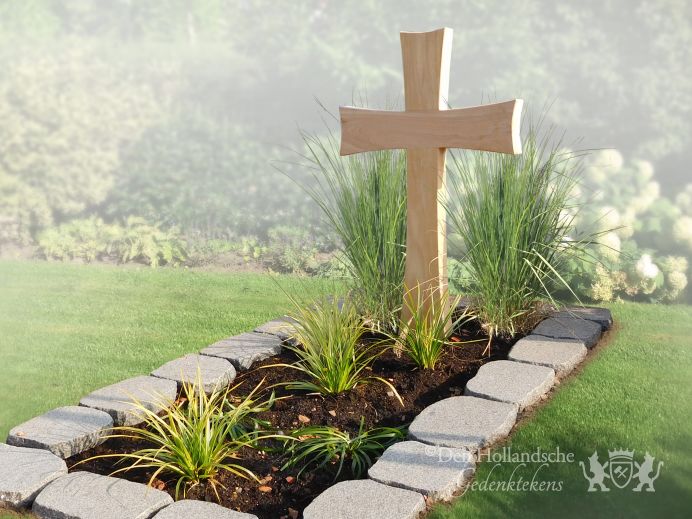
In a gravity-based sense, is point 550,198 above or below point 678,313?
above

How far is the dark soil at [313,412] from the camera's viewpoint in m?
2.67

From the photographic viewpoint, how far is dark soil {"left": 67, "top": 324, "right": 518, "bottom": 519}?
2674 mm

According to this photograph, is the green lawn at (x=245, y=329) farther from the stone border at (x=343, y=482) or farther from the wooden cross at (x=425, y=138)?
the wooden cross at (x=425, y=138)

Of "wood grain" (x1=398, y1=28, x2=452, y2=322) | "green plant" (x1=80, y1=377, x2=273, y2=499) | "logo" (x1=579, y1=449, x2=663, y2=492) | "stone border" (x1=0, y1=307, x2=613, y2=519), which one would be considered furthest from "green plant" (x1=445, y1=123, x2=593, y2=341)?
"green plant" (x1=80, y1=377, x2=273, y2=499)

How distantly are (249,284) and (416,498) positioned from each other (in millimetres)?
3505

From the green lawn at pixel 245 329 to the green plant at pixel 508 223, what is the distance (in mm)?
521

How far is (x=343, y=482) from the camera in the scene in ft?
8.62

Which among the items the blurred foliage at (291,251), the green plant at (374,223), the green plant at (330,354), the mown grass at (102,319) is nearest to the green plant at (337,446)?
the green plant at (330,354)

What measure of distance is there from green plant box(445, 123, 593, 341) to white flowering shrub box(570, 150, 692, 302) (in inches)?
29.6

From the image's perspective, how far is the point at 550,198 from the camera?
3.88 m

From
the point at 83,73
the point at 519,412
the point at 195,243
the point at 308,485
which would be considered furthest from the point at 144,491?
the point at 83,73

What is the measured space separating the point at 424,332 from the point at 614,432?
2.95ft

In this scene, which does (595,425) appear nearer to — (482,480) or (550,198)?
(482,480)

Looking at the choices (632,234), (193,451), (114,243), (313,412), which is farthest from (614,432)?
(114,243)
